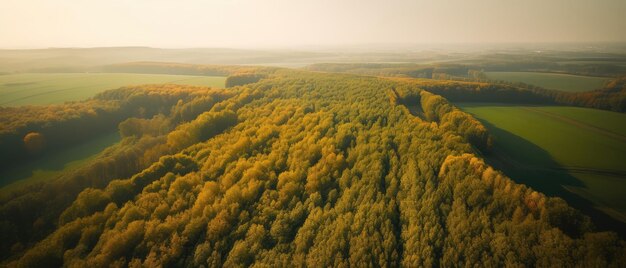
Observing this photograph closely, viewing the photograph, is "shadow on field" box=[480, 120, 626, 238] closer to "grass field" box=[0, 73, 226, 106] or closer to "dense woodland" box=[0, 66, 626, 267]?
"dense woodland" box=[0, 66, 626, 267]

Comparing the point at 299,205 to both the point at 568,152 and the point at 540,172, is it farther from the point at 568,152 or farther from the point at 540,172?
the point at 568,152

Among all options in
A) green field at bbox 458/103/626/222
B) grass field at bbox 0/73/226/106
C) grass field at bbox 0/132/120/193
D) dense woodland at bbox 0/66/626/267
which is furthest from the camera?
grass field at bbox 0/73/226/106

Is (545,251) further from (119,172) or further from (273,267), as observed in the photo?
(119,172)

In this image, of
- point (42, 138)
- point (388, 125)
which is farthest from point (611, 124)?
point (42, 138)

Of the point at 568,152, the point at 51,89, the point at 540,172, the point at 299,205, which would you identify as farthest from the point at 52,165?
the point at 568,152

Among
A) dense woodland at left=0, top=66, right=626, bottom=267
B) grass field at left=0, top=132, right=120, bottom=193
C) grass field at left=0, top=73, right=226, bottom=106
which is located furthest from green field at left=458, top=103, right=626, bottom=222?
grass field at left=0, top=73, right=226, bottom=106

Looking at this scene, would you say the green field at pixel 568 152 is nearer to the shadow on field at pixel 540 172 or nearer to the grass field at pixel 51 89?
the shadow on field at pixel 540 172

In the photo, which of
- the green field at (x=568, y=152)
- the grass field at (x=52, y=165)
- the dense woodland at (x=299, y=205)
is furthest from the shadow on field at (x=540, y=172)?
the grass field at (x=52, y=165)
